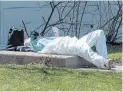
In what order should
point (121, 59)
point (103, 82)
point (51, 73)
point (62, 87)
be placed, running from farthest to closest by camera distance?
point (121, 59) < point (51, 73) < point (103, 82) < point (62, 87)

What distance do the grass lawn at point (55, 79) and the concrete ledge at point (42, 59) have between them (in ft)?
1.74

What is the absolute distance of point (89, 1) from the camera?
14055 mm

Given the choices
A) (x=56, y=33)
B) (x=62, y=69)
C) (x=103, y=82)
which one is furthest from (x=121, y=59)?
(x=103, y=82)

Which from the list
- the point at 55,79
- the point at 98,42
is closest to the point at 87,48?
the point at 98,42

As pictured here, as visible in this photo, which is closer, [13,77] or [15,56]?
[13,77]

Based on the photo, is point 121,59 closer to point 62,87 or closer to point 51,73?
point 51,73

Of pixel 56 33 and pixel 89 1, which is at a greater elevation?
pixel 89 1

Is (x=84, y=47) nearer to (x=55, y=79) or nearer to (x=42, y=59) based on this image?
(x=42, y=59)

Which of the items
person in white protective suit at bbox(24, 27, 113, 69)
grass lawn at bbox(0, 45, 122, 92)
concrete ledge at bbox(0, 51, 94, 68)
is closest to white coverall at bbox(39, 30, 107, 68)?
person in white protective suit at bbox(24, 27, 113, 69)

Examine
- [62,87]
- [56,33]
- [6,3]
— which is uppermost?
[6,3]

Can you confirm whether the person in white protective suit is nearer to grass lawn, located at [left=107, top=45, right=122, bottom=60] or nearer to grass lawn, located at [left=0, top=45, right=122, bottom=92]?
grass lawn, located at [left=0, top=45, right=122, bottom=92]

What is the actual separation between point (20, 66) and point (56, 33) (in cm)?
237

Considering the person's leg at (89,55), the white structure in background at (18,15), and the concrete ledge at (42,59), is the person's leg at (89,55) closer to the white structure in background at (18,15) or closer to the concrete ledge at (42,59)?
the concrete ledge at (42,59)

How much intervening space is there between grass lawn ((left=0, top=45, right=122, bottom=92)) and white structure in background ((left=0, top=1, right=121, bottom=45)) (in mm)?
5245
